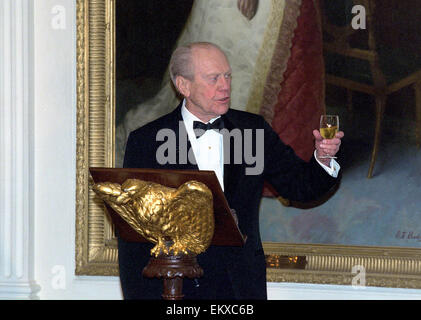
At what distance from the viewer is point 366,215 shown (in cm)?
455

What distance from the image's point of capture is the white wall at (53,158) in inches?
199

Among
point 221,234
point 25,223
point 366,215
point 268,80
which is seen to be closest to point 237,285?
point 221,234

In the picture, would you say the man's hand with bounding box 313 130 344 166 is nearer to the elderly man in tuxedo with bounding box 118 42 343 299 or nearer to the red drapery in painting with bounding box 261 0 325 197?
the elderly man in tuxedo with bounding box 118 42 343 299

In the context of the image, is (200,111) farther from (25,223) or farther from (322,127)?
(25,223)

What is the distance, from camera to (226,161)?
3.62 metres

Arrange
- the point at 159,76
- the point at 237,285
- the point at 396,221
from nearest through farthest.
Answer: the point at 237,285
the point at 396,221
the point at 159,76

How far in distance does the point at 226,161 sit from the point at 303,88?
4.14 ft

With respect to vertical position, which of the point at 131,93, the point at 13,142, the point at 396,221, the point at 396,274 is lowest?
the point at 396,274

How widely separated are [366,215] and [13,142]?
7.66ft

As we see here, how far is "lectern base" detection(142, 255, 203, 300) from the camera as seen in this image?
9.05ft

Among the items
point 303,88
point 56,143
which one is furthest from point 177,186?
point 56,143
